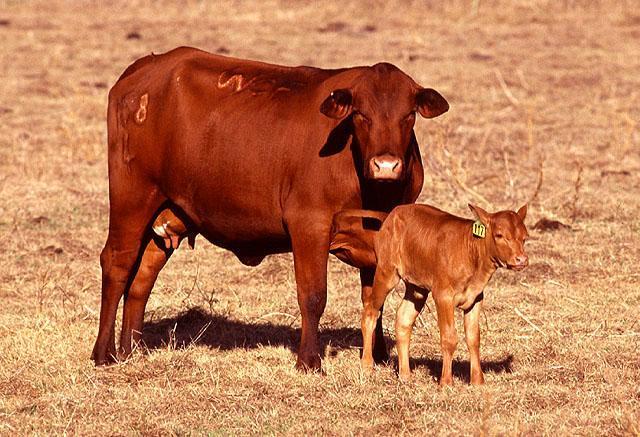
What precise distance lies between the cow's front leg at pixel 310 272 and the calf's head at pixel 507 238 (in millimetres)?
1119

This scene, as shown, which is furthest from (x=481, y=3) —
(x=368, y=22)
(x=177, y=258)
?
(x=177, y=258)

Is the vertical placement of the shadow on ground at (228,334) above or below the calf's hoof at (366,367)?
below

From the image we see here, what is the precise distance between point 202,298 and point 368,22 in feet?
→ 52.5

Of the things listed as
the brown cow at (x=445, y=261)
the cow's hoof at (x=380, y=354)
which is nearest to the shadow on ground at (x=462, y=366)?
the cow's hoof at (x=380, y=354)

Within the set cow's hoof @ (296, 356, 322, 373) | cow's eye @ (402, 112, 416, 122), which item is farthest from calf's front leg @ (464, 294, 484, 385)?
cow's eye @ (402, 112, 416, 122)

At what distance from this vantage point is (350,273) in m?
11.8

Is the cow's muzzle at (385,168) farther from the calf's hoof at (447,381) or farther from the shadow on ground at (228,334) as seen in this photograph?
the shadow on ground at (228,334)

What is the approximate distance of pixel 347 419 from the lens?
746cm

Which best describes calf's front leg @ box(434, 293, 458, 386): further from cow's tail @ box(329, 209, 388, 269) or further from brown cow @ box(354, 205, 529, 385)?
cow's tail @ box(329, 209, 388, 269)

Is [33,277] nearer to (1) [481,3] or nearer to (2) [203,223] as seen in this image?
(2) [203,223]

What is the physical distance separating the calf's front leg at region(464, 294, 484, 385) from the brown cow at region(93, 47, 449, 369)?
0.87m

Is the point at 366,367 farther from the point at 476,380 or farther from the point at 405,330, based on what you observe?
the point at 476,380

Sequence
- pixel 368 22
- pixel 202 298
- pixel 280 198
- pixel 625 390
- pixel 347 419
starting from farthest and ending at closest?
pixel 368 22 → pixel 202 298 → pixel 280 198 → pixel 625 390 → pixel 347 419

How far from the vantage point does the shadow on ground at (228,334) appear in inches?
380
